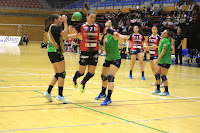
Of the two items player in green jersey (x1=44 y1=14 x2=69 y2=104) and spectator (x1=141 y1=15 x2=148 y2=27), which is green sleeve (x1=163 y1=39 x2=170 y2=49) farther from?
spectator (x1=141 y1=15 x2=148 y2=27)

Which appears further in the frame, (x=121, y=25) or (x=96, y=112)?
(x=121, y=25)

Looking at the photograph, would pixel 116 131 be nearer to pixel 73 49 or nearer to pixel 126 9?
pixel 73 49

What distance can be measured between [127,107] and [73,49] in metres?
25.5

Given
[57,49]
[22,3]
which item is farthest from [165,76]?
[22,3]

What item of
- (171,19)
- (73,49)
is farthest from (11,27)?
(171,19)

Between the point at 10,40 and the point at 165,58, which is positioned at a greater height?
the point at 10,40

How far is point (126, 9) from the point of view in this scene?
116 ft

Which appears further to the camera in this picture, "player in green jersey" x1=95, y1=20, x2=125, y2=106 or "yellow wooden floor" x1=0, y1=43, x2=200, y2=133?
"player in green jersey" x1=95, y1=20, x2=125, y2=106

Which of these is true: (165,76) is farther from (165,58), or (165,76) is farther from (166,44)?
(166,44)

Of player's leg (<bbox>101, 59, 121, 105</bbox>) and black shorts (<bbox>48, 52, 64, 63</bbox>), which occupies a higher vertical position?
black shorts (<bbox>48, 52, 64, 63</bbox>)

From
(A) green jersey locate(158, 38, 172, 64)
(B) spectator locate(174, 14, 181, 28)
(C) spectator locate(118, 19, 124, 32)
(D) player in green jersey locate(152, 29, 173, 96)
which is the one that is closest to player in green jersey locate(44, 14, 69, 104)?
(D) player in green jersey locate(152, 29, 173, 96)

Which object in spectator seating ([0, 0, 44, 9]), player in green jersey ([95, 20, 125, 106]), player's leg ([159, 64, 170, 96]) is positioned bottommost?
player's leg ([159, 64, 170, 96])

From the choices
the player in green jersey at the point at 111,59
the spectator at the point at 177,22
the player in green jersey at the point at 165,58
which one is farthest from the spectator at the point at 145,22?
the player in green jersey at the point at 111,59

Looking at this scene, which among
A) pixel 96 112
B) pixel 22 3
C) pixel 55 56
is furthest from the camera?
pixel 22 3
